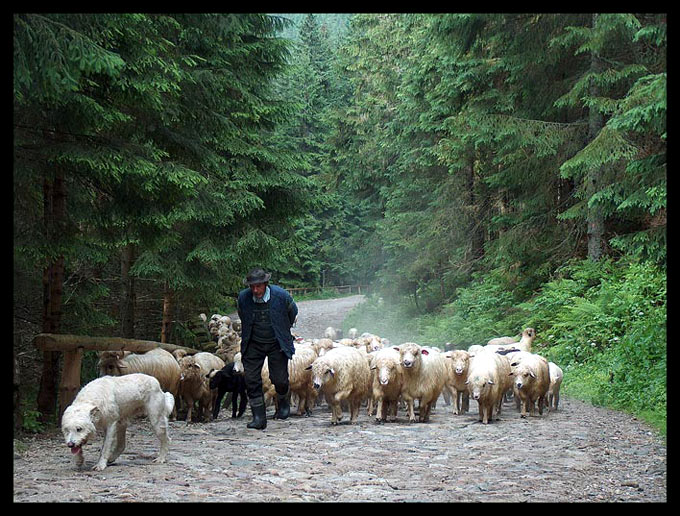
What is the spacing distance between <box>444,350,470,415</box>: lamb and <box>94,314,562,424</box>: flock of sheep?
19 millimetres

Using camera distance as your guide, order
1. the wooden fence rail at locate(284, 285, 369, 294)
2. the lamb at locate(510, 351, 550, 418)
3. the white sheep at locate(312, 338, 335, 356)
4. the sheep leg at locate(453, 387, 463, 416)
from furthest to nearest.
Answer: the wooden fence rail at locate(284, 285, 369, 294)
the white sheep at locate(312, 338, 335, 356)
the sheep leg at locate(453, 387, 463, 416)
the lamb at locate(510, 351, 550, 418)

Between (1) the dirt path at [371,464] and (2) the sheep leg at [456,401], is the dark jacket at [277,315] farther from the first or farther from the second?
(2) the sheep leg at [456,401]

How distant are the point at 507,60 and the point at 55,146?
13.8m

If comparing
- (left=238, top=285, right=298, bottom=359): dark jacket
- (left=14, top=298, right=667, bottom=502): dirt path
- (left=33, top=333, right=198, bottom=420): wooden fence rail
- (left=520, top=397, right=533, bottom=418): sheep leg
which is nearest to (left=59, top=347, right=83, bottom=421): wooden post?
(left=33, top=333, right=198, bottom=420): wooden fence rail

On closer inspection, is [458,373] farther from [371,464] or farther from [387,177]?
[387,177]

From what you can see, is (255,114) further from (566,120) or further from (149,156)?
(566,120)

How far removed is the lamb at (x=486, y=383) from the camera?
11.0 metres

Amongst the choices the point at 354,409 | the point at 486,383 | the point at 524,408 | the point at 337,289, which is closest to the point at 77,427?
the point at 354,409

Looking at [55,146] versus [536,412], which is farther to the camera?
[536,412]

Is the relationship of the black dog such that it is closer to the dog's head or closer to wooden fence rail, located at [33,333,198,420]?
wooden fence rail, located at [33,333,198,420]

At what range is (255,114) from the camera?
1512 centimetres

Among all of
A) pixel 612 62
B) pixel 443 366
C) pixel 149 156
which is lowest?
pixel 443 366

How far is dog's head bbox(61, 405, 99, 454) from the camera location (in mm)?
6656
